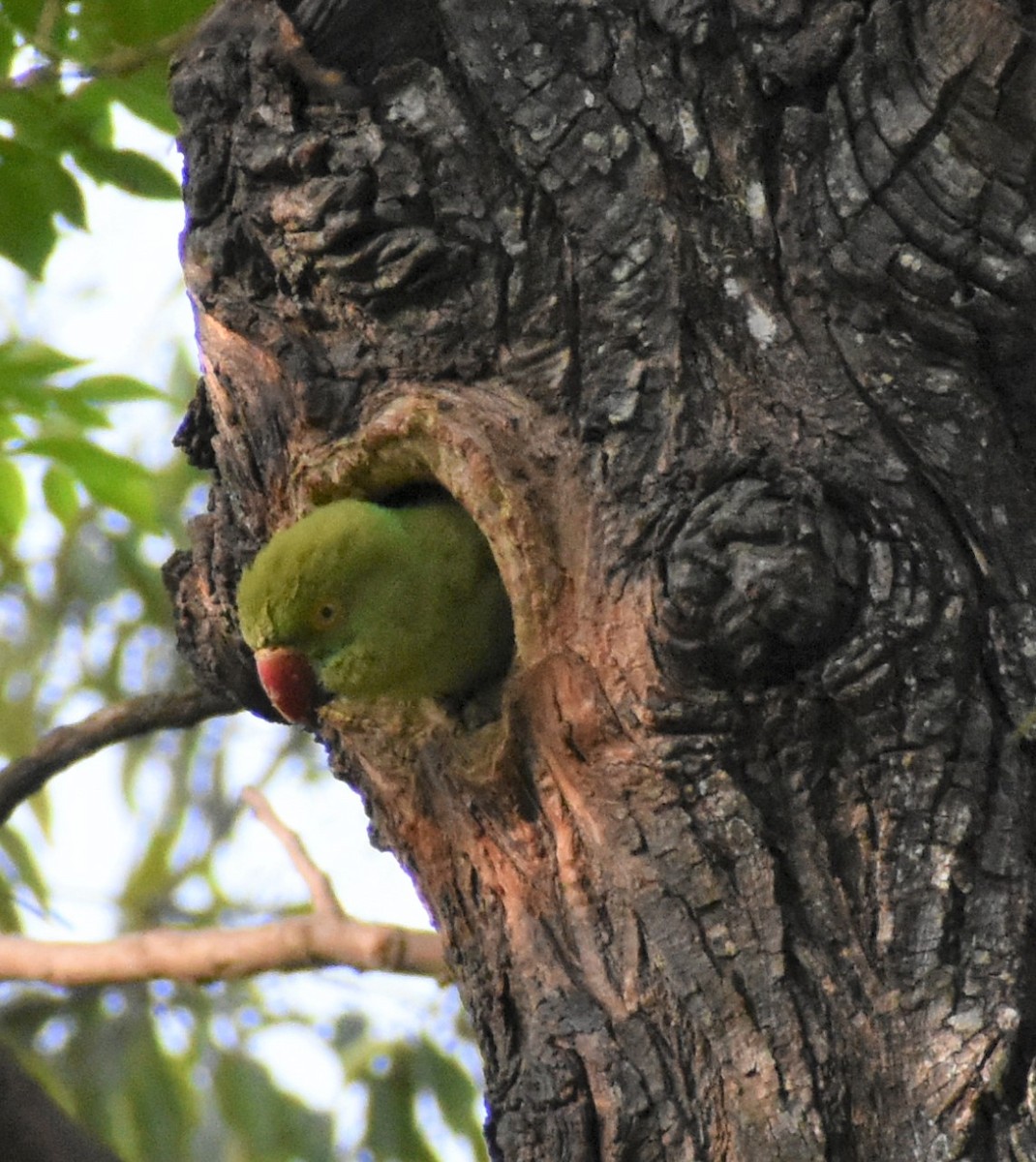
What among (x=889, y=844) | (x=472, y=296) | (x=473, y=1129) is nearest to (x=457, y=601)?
(x=472, y=296)

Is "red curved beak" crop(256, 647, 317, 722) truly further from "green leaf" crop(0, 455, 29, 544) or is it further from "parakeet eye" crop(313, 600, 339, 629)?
"green leaf" crop(0, 455, 29, 544)

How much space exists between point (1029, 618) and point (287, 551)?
5.18 feet

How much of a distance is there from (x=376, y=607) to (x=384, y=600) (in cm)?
3

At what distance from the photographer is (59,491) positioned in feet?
14.6

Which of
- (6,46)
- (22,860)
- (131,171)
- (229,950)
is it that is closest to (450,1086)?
(229,950)

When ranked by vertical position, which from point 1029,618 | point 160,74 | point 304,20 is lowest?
point 1029,618

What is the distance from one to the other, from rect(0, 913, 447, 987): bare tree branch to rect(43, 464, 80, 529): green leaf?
4.36ft

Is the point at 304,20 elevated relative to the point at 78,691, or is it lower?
lower

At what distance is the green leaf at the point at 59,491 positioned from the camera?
14.5 ft

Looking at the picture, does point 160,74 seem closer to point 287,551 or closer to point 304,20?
point 304,20

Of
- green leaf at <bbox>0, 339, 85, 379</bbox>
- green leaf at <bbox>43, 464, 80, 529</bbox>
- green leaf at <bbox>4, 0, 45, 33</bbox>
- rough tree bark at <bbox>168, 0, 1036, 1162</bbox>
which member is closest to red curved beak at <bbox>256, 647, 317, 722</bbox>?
rough tree bark at <bbox>168, 0, 1036, 1162</bbox>

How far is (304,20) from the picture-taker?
8.87ft

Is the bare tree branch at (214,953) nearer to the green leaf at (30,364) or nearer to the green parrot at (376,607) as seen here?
the green parrot at (376,607)

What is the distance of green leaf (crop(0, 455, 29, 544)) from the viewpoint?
4234mm
